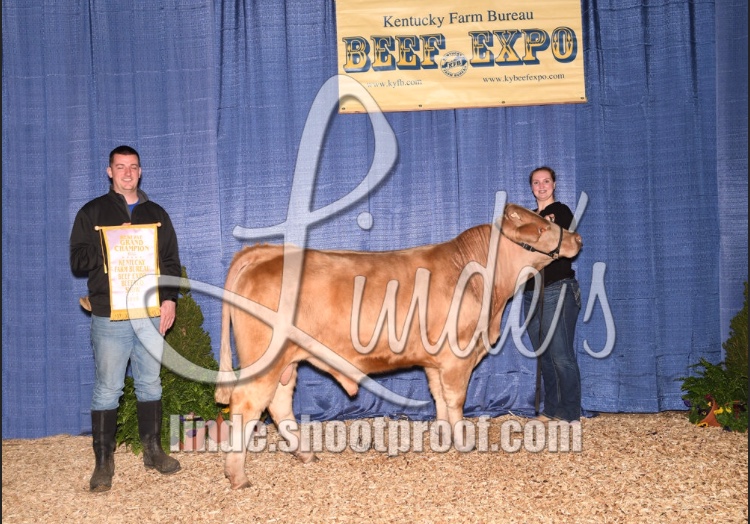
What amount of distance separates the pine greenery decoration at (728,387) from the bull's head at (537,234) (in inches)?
68.8

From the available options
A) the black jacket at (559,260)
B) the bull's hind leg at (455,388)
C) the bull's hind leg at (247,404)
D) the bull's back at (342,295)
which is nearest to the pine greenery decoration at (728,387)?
the black jacket at (559,260)

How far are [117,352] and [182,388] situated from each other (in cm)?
116

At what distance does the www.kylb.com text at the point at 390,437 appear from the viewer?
4781 millimetres

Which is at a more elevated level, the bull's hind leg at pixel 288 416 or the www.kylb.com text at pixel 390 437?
the bull's hind leg at pixel 288 416

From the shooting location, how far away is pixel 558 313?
509cm

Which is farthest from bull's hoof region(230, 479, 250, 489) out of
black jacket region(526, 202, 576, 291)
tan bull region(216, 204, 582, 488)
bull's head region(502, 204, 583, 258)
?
black jacket region(526, 202, 576, 291)

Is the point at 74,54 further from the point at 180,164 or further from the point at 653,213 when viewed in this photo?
the point at 653,213

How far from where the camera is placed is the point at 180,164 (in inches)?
225

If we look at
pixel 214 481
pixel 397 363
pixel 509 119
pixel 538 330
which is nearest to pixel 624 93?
pixel 509 119

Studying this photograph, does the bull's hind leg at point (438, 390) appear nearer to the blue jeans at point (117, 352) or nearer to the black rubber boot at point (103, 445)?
the blue jeans at point (117, 352)

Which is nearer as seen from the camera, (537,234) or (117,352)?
→ (117,352)

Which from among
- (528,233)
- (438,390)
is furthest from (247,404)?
(528,233)

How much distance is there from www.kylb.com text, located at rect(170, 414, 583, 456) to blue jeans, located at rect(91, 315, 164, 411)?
82cm

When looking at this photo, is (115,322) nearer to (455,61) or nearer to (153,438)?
(153,438)
